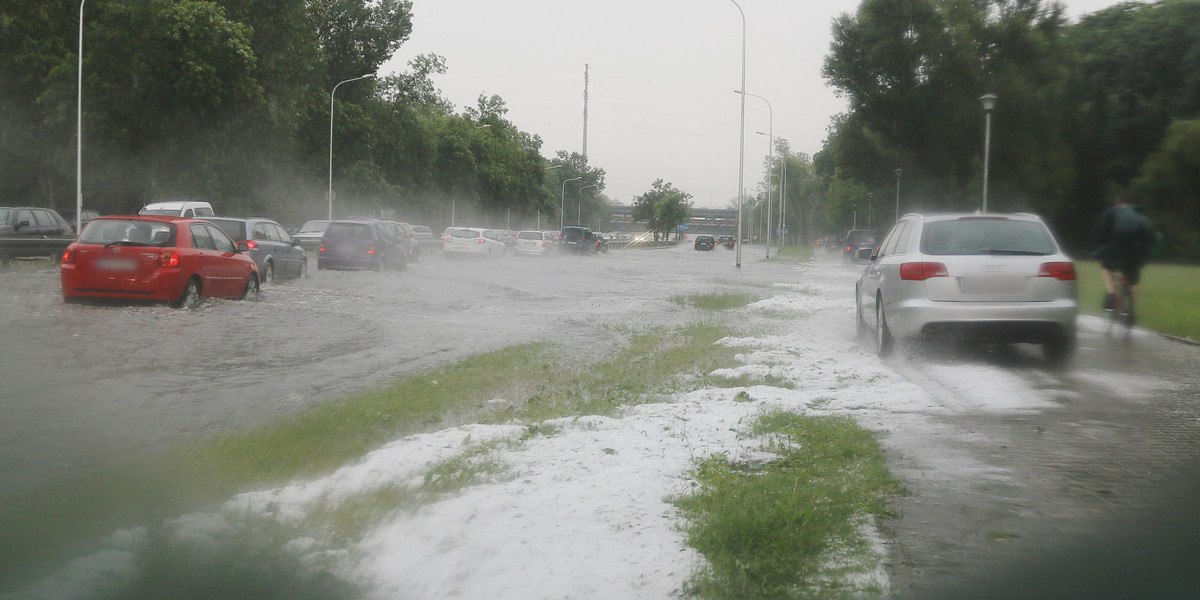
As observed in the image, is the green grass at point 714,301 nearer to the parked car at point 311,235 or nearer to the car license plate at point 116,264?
the car license plate at point 116,264

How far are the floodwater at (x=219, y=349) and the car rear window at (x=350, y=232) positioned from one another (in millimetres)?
6496

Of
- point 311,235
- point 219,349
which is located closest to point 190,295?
point 219,349

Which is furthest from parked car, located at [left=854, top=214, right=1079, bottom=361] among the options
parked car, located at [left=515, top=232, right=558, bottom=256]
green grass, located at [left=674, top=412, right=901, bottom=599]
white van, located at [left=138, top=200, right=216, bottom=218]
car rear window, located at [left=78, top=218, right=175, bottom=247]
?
parked car, located at [left=515, top=232, right=558, bottom=256]

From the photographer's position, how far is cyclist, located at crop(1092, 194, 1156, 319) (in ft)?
44.4

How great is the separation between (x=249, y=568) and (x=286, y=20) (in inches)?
1866

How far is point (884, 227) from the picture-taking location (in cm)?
6944

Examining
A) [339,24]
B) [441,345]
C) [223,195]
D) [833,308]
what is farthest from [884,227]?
[441,345]

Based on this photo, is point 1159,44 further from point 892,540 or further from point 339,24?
point 892,540

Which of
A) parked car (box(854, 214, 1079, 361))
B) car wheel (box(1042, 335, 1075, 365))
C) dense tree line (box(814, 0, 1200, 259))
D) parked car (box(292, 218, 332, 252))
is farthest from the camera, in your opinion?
dense tree line (box(814, 0, 1200, 259))

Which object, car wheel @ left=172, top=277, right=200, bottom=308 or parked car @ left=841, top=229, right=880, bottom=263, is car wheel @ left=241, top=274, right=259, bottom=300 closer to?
car wheel @ left=172, top=277, right=200, bottom=308

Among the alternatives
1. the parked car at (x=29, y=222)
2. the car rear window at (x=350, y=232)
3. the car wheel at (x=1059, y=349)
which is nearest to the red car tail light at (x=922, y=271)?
the car wheel at (x=1059, y=349)

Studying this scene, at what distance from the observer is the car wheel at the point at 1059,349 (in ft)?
33.9

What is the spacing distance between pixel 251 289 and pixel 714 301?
884 centimetres

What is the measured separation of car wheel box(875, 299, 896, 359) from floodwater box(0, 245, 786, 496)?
10.7 feet
